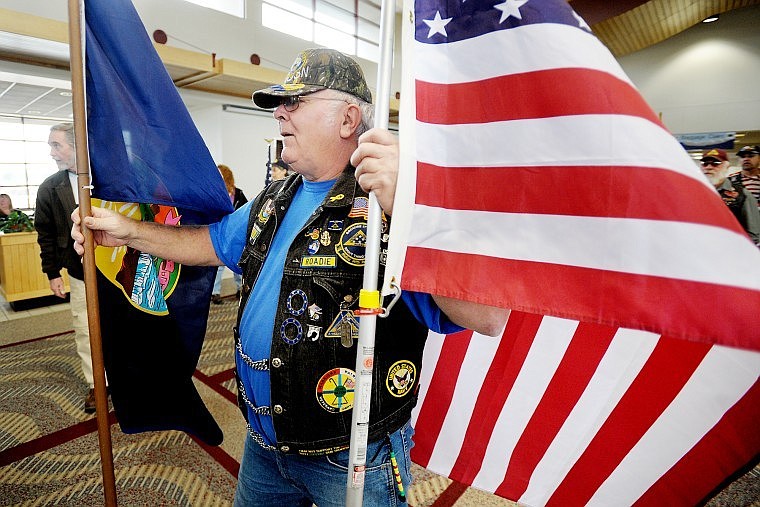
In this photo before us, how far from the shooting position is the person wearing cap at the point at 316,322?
1197 mm

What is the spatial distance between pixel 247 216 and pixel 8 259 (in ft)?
20.3

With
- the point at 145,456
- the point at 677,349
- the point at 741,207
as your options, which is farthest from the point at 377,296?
the point at 741,207

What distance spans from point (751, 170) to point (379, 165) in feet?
18.1

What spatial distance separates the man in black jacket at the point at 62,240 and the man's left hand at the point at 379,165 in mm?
3481

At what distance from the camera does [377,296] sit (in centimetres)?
86

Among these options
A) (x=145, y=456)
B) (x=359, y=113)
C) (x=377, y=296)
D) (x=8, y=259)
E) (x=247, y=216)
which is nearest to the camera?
(x=377, y=296)

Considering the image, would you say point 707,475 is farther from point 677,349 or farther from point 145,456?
point 145,456

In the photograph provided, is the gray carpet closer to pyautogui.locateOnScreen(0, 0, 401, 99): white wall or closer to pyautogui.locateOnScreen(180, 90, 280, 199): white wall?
pyautogui.locateOnScreen(180, 90, 280, 199): white wall

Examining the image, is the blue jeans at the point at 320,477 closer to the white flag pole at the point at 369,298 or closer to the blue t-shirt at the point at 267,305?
the blue t-shirt at the point at 267,305

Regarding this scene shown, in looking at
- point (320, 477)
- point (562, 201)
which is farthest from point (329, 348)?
point (562, 201)

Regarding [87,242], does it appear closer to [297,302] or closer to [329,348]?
[297,302]

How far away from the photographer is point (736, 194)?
173 inches

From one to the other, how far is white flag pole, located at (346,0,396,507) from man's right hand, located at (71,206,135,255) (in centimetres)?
97

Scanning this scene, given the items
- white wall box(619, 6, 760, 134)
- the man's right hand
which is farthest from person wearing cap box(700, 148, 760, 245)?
white wall box(619, 6, 760, 134)
